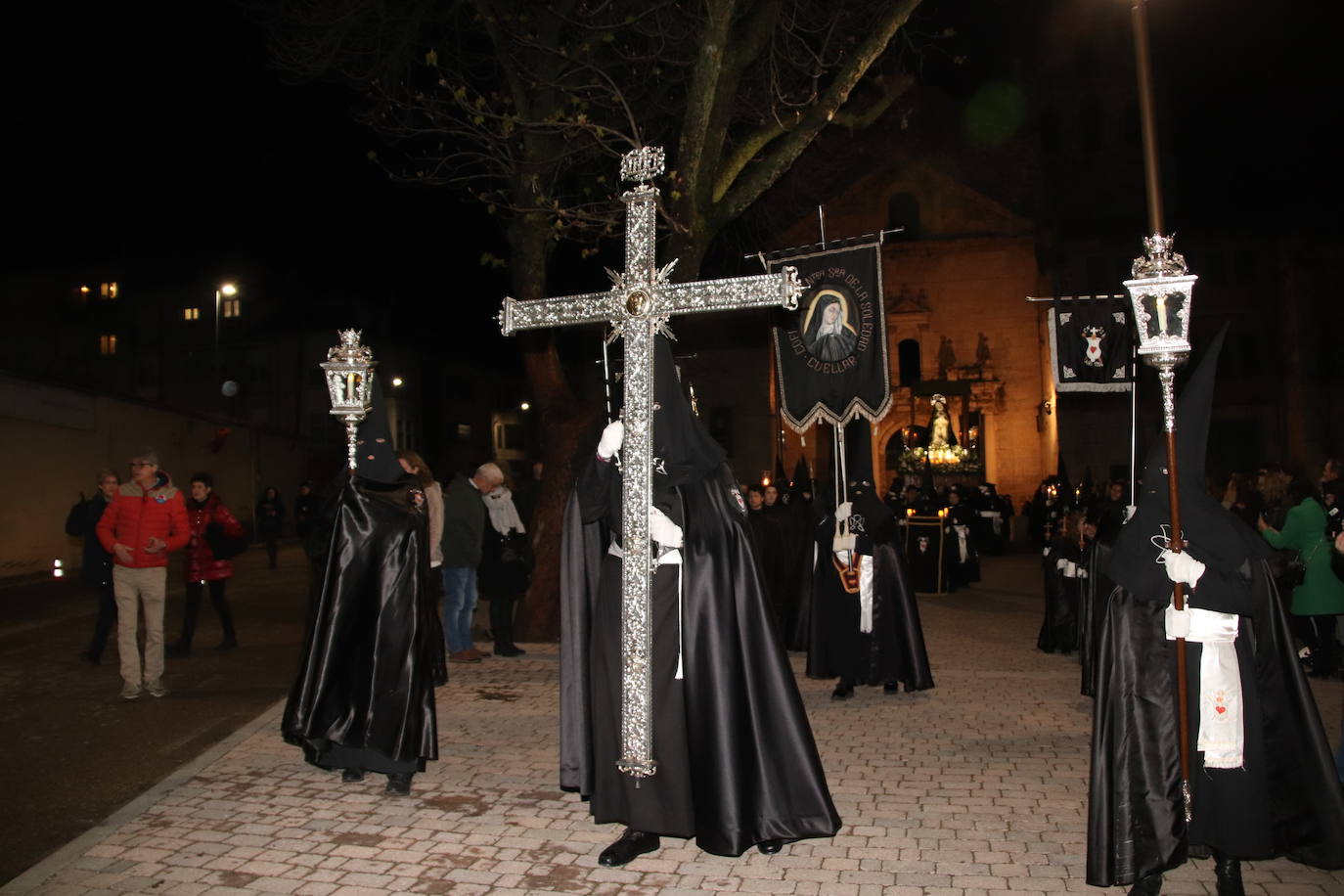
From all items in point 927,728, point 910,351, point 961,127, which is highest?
point 961,127

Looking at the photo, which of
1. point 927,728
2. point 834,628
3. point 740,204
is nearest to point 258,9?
point 740,204

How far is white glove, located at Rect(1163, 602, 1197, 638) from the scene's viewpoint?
4500 mm

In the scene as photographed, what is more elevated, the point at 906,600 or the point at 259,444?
the point at 259,444

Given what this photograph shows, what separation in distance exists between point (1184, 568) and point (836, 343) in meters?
5.84

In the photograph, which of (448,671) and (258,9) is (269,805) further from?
(258,9)

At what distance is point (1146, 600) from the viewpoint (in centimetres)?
469

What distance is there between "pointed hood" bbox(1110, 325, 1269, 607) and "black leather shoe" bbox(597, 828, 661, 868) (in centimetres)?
250

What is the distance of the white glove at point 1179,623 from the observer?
450cm

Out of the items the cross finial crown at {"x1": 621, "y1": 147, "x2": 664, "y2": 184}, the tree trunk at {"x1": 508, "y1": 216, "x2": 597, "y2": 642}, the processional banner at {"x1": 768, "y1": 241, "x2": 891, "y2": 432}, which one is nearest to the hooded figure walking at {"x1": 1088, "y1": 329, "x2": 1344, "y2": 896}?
the cross finial crown at {"x1": 621, "y1": 147, "x2": 664, "y2": 184}

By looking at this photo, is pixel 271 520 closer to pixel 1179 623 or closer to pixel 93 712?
pixel 93 712

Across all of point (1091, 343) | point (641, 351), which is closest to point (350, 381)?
point (641, 351)

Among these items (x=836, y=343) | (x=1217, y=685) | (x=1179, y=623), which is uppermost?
(x=836, y=343)

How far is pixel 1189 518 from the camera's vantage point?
4598 millimetres

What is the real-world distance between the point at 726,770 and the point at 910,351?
35.2m
